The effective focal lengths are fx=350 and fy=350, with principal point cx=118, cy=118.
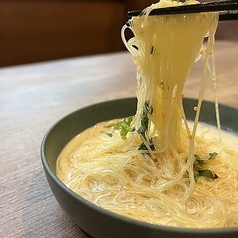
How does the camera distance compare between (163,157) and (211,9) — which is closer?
(211,9)

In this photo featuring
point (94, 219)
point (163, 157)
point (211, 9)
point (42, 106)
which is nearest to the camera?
point (94, 219)

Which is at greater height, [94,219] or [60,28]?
[94,219]

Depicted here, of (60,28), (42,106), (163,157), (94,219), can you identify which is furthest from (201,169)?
(60,28)

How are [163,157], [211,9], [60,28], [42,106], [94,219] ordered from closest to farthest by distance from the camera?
[94,219]
[211,9]
[163,157]
[42,106]
[60,28]

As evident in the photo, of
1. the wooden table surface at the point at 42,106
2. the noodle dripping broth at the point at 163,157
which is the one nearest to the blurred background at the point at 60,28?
the wooden table surface at the point at 42,106

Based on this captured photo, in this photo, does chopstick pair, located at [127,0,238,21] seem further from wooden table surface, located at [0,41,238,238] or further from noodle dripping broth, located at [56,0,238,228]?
wooden table surface, located at [0,41,238,238]

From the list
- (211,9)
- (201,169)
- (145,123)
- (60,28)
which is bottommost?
(60,28)

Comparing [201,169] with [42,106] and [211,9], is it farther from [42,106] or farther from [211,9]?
[42,106]

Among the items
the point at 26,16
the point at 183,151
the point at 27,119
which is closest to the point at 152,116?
the point at 183,151
